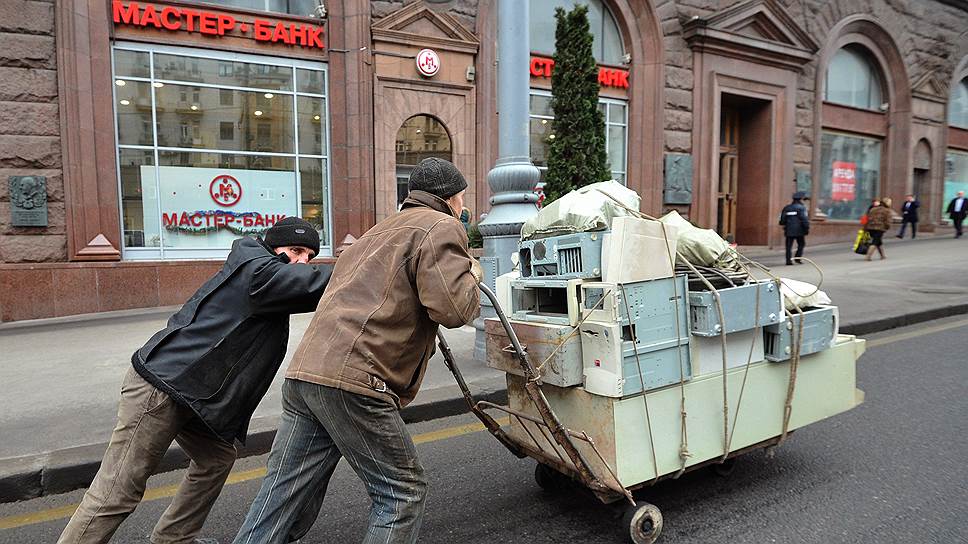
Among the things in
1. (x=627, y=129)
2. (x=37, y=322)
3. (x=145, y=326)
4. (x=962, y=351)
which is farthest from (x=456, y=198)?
(x=627, y=129)

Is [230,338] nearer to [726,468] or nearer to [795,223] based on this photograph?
[726,468]

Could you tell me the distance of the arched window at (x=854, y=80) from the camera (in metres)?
18.5

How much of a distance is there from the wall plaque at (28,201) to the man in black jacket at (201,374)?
27.9ft

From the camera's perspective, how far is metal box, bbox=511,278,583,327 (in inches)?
113

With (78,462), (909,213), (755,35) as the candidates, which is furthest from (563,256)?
(909,213)

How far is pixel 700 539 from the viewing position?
109 inches

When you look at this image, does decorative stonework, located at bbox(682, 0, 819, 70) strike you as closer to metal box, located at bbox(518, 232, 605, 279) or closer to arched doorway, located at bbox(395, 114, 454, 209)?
arched doorway, located at bbox(395, 114, 454, 209)

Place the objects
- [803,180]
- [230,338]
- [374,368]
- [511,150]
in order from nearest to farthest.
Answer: [374,368], [230,338], [511,150], [803,180]

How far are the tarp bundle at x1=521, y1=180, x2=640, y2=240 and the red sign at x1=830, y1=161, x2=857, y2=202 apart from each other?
19.0m

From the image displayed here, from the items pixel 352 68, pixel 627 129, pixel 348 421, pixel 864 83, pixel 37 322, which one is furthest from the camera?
pixel 864 83

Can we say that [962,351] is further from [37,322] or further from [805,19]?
[805,19]

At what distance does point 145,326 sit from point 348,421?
7.28 meters

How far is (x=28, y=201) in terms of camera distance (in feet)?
28.9

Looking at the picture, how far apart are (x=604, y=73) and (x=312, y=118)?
721 centimetres
